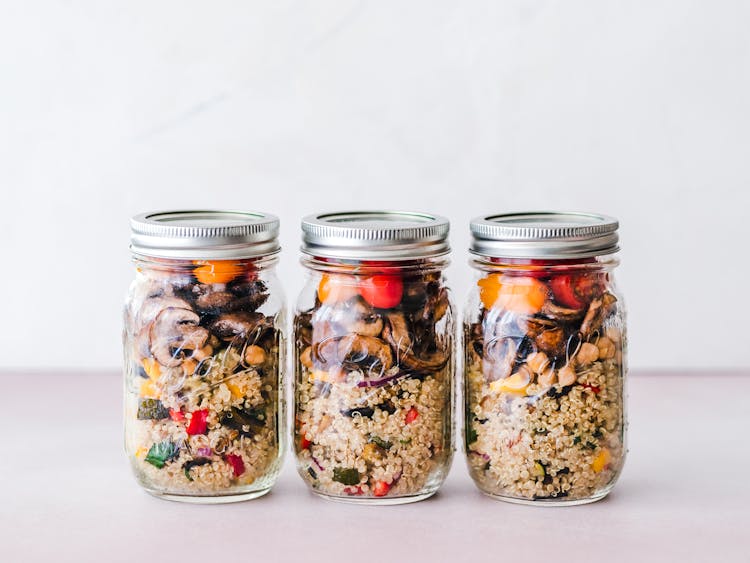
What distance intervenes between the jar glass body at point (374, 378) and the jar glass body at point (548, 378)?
4 cm

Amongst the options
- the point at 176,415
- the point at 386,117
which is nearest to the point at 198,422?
the point at 176,415

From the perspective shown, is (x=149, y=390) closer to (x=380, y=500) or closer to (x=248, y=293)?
(x=248, y=293)

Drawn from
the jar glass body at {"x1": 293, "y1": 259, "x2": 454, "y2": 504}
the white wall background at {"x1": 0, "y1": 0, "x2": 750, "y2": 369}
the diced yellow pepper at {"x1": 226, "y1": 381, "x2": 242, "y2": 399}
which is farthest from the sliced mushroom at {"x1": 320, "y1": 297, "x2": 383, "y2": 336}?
the white wall background at {"x1": 0, "y1": 0, "x2": 750, "y2": 369}

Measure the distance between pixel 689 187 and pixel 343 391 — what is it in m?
0.76

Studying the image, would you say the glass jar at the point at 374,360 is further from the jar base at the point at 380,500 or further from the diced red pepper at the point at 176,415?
the diced red pepper at the point at 176,415

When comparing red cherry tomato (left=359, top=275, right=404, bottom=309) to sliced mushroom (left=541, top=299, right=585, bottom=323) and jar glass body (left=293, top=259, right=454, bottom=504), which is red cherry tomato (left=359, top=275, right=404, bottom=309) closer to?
jar glass body (left=293, top=259, right=454, bottom=504)

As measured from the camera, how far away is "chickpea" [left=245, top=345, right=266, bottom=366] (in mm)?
1152

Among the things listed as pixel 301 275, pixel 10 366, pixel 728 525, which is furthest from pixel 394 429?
pixel 10 366

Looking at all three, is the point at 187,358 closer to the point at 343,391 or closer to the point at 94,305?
the point at 343,391

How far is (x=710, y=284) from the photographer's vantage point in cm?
174

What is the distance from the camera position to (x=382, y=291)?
1134 millimetres

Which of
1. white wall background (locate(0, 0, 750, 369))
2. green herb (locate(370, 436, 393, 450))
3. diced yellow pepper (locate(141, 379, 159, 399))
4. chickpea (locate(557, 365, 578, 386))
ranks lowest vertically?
green herb (locate(370, 436, 393, 450))

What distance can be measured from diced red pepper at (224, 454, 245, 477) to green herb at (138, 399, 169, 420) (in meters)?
0.07

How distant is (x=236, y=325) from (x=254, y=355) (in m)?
0.03
